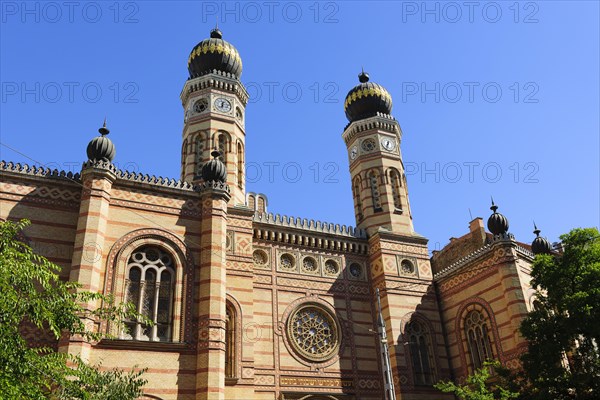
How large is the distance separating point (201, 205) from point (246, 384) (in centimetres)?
612

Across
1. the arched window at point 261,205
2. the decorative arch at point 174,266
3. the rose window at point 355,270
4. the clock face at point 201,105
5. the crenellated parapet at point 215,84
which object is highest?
the crenellated parapet at point 215,84

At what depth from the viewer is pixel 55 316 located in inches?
370

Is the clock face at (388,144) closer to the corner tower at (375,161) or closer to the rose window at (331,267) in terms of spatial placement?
the corner tower at (375,161)

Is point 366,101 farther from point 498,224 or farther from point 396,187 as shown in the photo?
point 498,224

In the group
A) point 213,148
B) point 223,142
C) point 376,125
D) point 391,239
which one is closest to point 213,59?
point 223,142

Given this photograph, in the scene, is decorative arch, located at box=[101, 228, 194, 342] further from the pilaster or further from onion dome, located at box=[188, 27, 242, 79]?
onion dome, located at box=[188, 27, 242, 79]

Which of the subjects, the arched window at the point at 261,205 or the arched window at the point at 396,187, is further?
the arched window at the point at 396,187

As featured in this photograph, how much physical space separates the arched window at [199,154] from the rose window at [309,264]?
18.7 ft

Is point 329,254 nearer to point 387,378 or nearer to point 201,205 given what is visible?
point 201,205

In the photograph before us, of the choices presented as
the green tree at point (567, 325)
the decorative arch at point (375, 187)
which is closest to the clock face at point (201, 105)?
the decorative arch at point (375, 187)

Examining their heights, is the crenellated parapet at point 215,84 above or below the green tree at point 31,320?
above

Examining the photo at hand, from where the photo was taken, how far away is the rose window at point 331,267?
71.8 feet

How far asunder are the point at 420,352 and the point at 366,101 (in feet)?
40.6

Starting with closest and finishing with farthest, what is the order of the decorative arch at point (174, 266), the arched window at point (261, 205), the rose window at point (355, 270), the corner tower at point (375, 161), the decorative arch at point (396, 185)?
1. the decorative arch at point (174, 266)
2. the rose window at point (355, 270)
3. the arched window at point (261, 205)
4. the corner tower at point (375, 161)
5. the decorative arch at point (396, 185)
